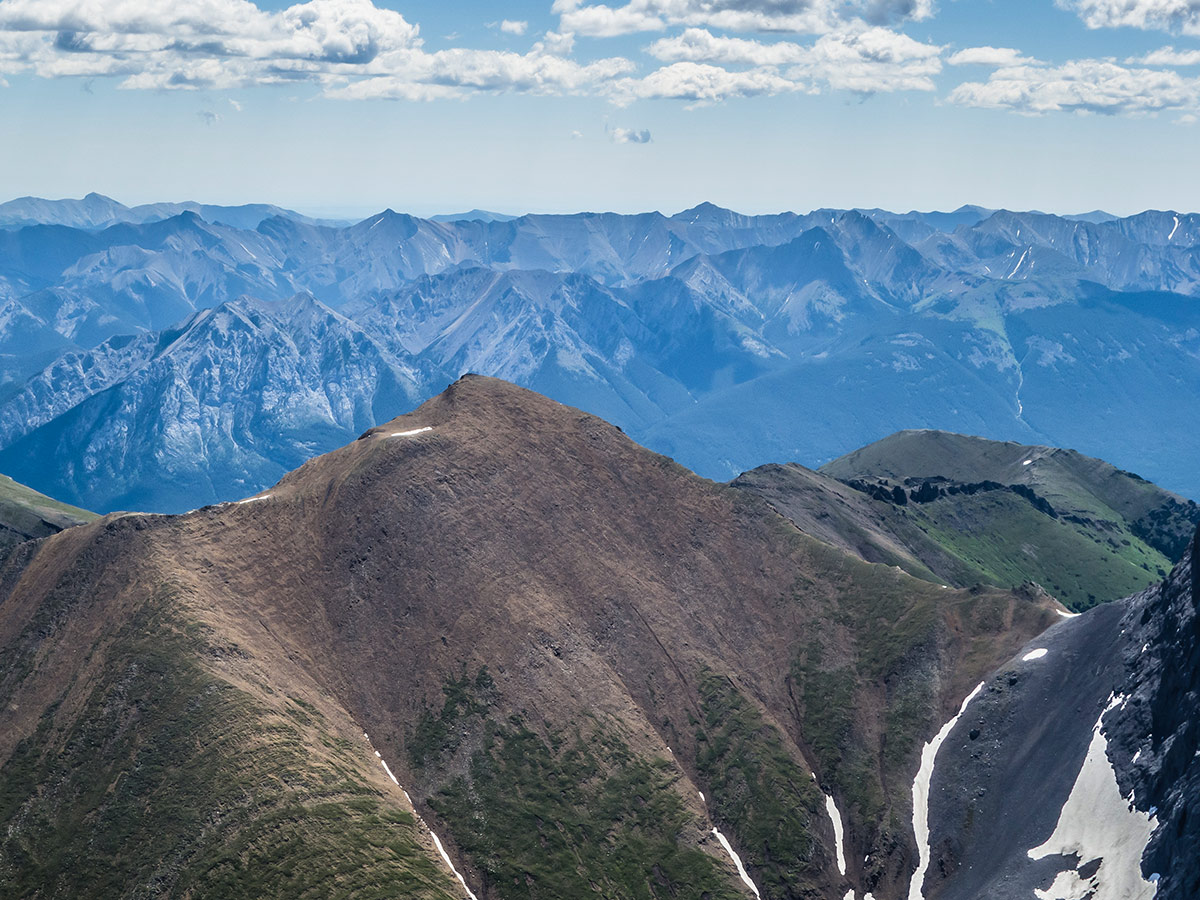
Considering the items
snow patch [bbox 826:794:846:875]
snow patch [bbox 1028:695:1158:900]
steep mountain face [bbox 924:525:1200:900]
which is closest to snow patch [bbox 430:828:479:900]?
snow patch [bbox 826:794:846:875]

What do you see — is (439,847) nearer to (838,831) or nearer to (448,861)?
(448,861)

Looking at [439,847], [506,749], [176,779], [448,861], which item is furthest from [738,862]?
[176,779]

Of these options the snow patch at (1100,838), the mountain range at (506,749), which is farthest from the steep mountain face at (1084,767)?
the mountain range at (506,749)

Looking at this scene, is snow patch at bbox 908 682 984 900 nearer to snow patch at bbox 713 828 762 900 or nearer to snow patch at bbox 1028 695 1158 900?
snow patch at bbox 1028 695 1158 900

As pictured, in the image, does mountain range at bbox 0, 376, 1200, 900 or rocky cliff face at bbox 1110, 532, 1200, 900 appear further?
mountain range at bbox 0, 376, 1200, 900

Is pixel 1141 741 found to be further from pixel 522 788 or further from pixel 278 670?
pixel 278 670

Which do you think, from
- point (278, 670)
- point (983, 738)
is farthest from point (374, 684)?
point (983, 738)

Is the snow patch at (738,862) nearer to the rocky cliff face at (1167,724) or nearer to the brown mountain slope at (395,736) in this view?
the brown mountain slope at (395,736)
